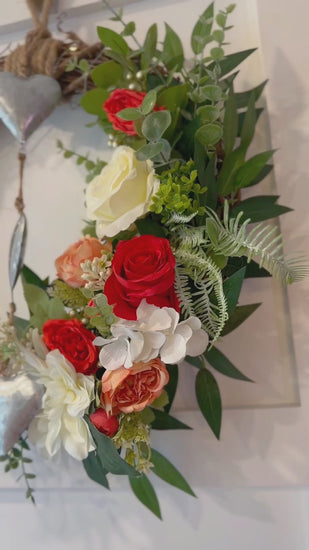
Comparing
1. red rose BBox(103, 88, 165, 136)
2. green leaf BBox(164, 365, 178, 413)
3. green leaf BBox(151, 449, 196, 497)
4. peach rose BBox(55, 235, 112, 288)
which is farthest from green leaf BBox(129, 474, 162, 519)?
red rose BBox(103, 88, 165, 136)

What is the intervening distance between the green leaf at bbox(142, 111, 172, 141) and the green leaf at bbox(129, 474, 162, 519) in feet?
1.80

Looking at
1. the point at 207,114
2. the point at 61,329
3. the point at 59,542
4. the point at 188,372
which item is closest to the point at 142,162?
the point at 207,114

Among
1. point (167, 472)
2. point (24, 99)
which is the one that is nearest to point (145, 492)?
point (167, 472)

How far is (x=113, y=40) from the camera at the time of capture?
0.73m

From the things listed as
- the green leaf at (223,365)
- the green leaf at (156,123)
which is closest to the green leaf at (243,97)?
the green leaf at (156,123)

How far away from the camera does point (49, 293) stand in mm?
741

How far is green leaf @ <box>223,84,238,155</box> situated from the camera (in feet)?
2.28

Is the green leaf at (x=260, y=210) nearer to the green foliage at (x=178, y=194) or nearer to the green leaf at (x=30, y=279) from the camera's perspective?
the green foliage at (x=178, y=194)

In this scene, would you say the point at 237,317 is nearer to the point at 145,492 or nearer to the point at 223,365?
the point at 223,365

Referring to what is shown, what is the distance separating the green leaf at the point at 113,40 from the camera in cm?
72

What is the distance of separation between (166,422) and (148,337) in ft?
0.85

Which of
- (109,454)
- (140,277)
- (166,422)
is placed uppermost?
(140,277)

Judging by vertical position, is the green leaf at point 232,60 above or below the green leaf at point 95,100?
above

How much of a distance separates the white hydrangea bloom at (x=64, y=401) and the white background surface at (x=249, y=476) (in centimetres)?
21
